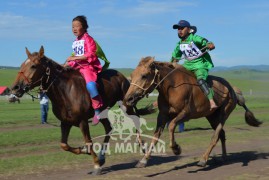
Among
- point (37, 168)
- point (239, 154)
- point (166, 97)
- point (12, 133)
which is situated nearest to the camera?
point (166, 97)

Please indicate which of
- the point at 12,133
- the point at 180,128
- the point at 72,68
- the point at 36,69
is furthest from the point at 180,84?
the point at 12,133

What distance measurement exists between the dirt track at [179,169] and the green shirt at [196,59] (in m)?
2.25

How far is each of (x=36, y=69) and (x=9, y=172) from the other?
8.02ft

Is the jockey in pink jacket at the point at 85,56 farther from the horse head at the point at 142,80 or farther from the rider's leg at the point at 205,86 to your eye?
the rider's leg at the point at 205,86

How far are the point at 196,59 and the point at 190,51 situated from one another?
0.87 feet

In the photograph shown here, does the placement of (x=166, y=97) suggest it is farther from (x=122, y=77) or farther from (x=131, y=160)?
(x=131, y=160)

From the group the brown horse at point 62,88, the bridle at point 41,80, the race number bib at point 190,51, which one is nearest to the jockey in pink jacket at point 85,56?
the brown horse at point 62,88

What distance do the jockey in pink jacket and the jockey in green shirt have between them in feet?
6.37

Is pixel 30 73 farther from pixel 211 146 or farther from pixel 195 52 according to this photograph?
pixel 211 146

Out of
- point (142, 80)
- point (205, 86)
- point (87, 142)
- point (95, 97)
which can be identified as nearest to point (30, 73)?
point (95, 97)

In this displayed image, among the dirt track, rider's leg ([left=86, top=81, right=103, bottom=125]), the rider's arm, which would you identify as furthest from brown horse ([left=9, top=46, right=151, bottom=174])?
the rider's arm

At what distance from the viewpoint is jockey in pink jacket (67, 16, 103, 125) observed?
871 cm

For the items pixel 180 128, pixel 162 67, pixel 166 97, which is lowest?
pixel 180 128

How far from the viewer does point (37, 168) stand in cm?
938
